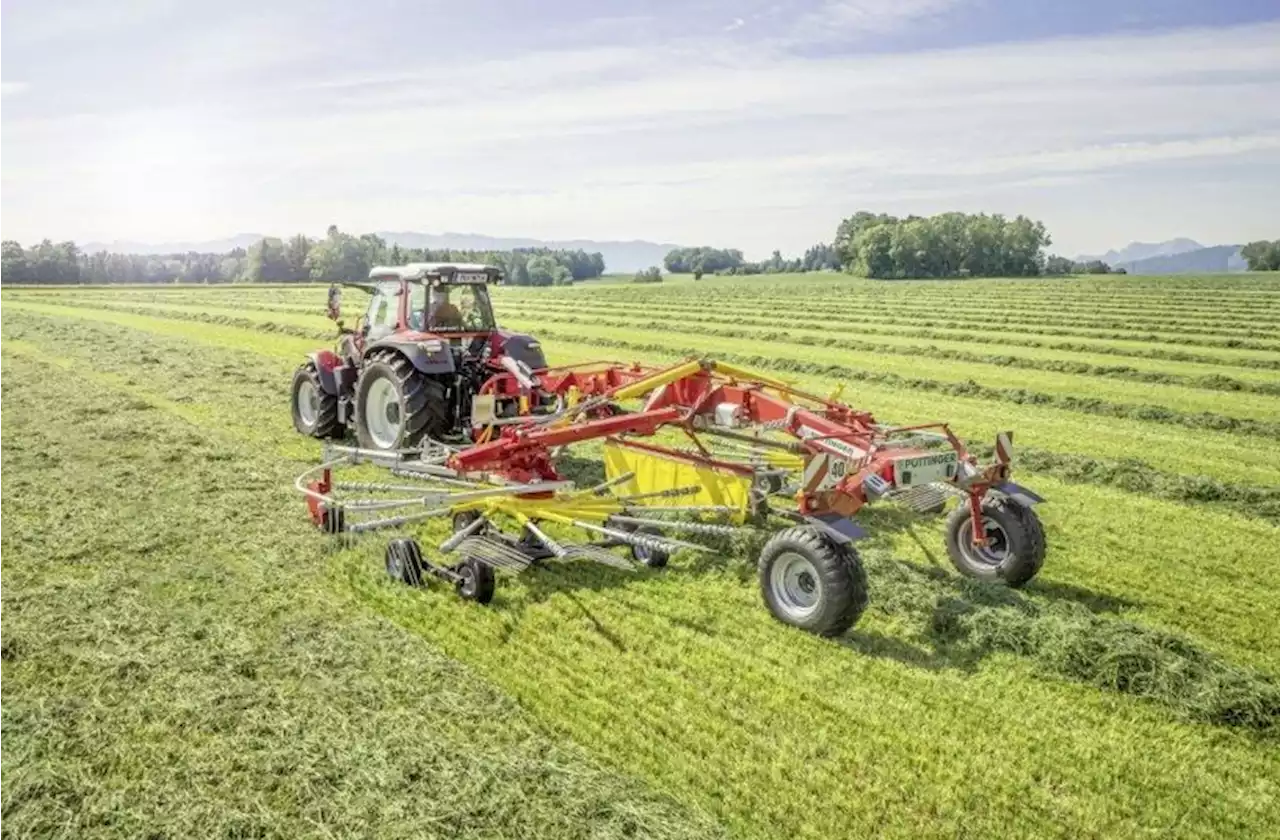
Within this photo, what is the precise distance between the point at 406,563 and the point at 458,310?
4.85 metres

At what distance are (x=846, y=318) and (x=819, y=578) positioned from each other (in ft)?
95.6

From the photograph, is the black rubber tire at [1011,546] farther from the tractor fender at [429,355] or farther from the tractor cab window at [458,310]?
the tractor cab window at [458,310]

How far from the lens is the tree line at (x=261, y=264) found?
81.6 m

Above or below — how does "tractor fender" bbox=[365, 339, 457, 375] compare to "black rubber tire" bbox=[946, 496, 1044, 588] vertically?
above

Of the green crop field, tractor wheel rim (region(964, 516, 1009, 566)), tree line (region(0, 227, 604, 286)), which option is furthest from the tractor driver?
tree line (region(0, 227, 604, 286))

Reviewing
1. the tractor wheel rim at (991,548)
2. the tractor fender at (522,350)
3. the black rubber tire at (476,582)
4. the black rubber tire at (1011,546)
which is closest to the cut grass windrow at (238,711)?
the black rubber tire at (476,582)

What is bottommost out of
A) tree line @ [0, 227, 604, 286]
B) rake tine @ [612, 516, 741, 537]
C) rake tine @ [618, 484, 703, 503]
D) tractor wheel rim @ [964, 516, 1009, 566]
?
tractor wheel rim @ [964, 516, 1009, 566]

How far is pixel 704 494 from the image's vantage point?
8023mm

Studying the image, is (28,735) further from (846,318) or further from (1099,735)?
(846,318)

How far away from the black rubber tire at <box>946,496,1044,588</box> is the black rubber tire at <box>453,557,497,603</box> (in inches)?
140

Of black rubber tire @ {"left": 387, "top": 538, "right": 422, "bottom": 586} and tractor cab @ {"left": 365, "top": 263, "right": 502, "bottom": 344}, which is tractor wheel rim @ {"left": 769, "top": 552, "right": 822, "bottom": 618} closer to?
black rubber tire @ {"left": 387, "top": 538, "right": 422, "bottom": 586}

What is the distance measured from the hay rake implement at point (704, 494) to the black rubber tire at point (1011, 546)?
0.01 metres

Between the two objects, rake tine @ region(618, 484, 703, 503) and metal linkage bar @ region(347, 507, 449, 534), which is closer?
metal linkage bar @ region(347, 507, 449, 534)

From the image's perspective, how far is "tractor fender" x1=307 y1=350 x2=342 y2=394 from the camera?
12.0 meters
